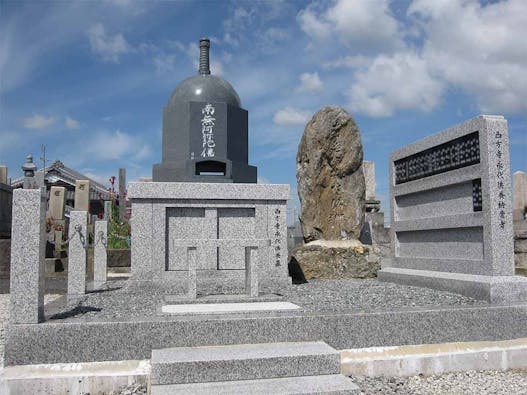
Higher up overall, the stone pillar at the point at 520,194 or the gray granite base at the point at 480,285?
the stone pillar at the point at 520,194

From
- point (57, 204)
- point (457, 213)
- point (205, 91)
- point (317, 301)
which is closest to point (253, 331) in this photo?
point (317, 301)

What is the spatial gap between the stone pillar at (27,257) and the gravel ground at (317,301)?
0.32 meters

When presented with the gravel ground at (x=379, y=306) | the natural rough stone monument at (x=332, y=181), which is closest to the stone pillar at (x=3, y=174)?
the gravel ground at (x=379, y=306)

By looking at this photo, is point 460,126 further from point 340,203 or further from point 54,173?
point 54,173

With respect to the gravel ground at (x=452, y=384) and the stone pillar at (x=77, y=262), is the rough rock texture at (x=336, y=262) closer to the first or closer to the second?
the stone pillar at (x=77, y=262)

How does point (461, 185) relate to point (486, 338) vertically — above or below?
above

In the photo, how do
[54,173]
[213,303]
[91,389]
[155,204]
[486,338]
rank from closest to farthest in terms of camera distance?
[91,389] → [486,338] → [213,303] → [155,204] → [54,173]

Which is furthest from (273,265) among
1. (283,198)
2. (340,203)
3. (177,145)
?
(177,145)

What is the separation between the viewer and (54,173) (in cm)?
2592

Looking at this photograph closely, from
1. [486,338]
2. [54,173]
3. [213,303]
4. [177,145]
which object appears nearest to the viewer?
[486,338]

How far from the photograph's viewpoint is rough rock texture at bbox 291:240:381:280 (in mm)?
8609

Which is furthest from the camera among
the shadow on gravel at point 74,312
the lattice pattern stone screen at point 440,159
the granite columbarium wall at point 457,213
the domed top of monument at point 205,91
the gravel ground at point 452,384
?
the domed top of monument at point 205,91

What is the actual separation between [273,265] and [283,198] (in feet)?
3.71

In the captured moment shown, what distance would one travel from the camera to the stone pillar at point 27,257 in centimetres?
397
